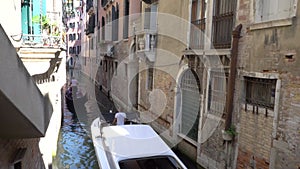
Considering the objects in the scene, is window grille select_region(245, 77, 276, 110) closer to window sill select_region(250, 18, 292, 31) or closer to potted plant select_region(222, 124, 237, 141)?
potted plant select_region(222, 124, 237, 141)

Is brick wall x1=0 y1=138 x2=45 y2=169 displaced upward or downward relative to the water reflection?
upward

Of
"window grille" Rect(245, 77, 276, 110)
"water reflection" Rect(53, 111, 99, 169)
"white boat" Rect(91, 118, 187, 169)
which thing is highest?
"window grille" Rect(245, 77, 276, 110)

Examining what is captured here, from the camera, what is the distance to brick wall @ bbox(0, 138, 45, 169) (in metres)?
2.60

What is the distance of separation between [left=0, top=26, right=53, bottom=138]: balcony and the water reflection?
5.06 m

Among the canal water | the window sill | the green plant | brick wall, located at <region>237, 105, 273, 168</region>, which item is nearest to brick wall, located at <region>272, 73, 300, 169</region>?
brick wall, located at <region>237, 105, 273, 168</region>

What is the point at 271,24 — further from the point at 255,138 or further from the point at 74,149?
the point at 74,149

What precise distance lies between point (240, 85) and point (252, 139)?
1.05 m

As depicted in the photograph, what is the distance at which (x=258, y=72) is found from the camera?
4.78 meters

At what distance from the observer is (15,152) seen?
3.02m

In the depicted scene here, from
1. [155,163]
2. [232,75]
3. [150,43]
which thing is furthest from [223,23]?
[150,43]

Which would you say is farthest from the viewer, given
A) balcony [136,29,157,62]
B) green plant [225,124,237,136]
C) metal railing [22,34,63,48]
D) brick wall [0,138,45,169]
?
balcony [136,29,157,62]

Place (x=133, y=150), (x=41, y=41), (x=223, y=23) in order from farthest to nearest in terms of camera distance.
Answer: (x=223, y=23)
(x=133, y=150)
(x=41, y=41)

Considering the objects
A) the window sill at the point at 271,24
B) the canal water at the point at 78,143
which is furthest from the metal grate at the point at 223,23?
the canal water at the point at 78,143

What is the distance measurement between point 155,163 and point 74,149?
393cm
